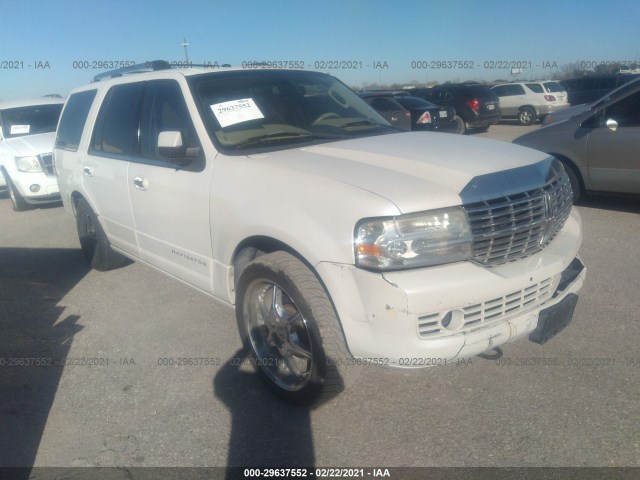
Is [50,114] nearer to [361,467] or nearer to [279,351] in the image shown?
[279,351]

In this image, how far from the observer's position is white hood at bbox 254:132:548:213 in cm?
253

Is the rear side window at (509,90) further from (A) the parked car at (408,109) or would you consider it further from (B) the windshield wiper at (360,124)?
(B) the windshield wiper at (360,124)

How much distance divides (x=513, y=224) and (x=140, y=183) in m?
2.68

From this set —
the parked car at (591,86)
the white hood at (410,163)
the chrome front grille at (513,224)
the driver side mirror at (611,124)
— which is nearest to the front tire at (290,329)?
the white hood at (410,163)

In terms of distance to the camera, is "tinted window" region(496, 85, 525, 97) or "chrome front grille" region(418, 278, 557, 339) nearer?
"chrome front grille" region(418, 278, 557, 339)

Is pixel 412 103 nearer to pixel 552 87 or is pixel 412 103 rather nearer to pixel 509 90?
pixel 509 90

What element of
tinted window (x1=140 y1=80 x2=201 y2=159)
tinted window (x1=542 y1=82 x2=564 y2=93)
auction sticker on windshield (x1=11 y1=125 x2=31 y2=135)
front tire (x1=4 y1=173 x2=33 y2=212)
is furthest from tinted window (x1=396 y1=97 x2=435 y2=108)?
tinted window (x1=140 y1=80 x2=201 y2=159)

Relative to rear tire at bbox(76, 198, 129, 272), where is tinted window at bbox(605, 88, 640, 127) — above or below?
above

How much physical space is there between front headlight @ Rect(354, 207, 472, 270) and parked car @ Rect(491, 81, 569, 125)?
18.6 meters

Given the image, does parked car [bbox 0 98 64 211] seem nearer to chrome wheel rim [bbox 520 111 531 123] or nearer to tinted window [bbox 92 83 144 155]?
tinted window [bbox 92 83 144 155]

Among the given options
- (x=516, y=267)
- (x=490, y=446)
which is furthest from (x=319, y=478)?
(x=516, y=267)

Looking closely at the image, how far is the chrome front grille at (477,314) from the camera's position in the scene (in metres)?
2.42

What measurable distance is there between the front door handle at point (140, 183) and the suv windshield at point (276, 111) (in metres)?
0.76

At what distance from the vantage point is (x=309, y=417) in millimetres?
2936
